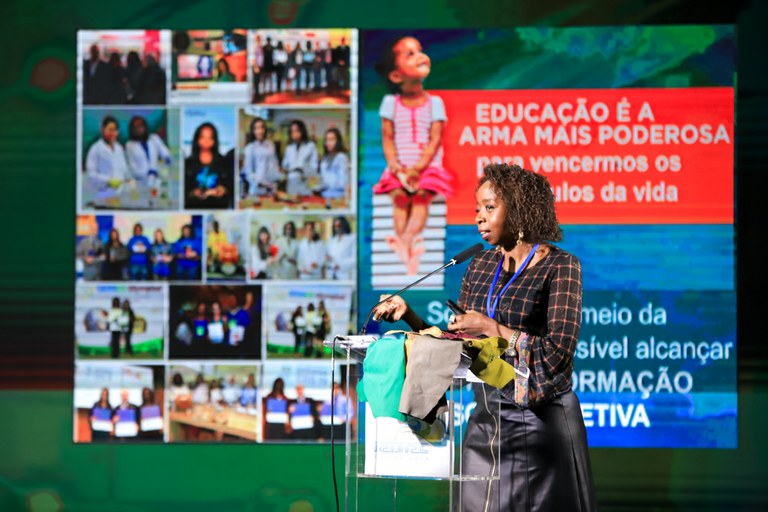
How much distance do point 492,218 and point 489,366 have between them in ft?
2.04

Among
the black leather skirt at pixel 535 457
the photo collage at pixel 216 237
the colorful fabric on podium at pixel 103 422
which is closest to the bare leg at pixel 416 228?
the photo collage at pixel 216 237

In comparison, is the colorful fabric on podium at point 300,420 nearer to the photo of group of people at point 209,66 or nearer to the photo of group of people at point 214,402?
Answer: the photo of group of people at point 214,402

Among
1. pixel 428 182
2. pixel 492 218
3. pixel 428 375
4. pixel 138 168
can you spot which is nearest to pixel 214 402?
pixel 138 168

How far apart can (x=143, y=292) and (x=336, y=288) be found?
101 centimetres

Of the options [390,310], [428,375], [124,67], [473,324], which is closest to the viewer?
[428,375]

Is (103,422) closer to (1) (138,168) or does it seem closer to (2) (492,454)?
(1) (138,168)

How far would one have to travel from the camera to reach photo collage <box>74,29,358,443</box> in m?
5.10

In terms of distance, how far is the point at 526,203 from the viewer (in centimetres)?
303

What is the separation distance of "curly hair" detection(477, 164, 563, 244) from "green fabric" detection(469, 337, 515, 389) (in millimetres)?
557

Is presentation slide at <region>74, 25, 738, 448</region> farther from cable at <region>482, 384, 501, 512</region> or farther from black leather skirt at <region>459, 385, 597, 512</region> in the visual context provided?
cable at <region>482, 384, 501, 512</region>

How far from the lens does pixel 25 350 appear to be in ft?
17.1

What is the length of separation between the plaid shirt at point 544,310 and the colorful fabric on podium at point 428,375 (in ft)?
1.30

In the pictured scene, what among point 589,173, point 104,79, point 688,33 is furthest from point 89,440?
point 688,33

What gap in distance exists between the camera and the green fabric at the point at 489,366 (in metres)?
2.56
